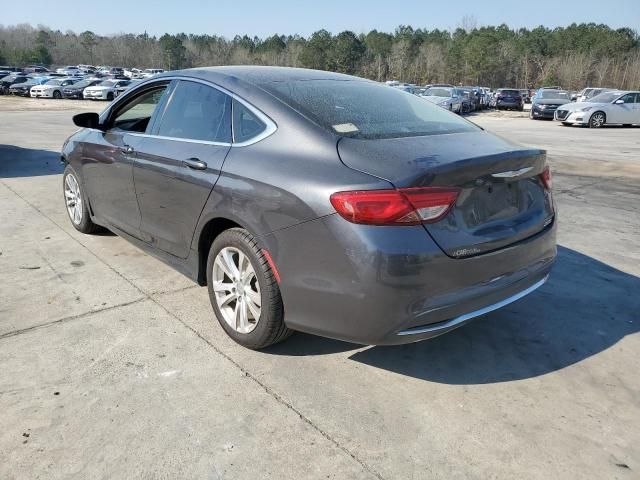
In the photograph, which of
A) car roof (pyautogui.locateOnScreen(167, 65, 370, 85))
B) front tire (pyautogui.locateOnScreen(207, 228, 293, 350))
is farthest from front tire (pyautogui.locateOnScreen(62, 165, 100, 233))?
front tire (pyautogui.locateOnScreen(207, 228, 293, 350))

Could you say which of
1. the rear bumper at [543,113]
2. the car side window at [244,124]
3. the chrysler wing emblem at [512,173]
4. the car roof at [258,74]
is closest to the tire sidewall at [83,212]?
the car roof at [258,74]

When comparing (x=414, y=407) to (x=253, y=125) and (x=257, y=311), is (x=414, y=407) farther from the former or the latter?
(x=253, y=125)

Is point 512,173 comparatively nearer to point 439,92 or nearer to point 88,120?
point 88,120

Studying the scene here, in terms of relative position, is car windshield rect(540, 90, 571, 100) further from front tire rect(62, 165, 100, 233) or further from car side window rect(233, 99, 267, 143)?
car side window rect(233, 99, 267, 143)

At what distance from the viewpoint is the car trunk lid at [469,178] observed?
2508mm

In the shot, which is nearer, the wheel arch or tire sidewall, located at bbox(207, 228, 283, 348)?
tire sidewall, located at bbox(207, 228, 283, 348)

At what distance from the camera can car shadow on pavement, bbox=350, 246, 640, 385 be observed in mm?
3053

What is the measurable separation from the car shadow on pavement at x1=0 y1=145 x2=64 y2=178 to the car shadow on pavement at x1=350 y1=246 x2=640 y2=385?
24.9 feet

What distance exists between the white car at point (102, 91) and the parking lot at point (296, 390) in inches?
1344

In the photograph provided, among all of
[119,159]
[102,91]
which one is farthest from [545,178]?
[102,91]

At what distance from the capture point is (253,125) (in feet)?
10.2

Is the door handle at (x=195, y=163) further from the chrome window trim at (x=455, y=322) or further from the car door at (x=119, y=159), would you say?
the chrome window trim at (x=455, y=322)

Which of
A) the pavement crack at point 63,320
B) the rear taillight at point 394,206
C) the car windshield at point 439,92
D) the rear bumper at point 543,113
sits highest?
the car windshield at point 439,92

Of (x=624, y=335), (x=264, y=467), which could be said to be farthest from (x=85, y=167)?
(x=624, y=335)
